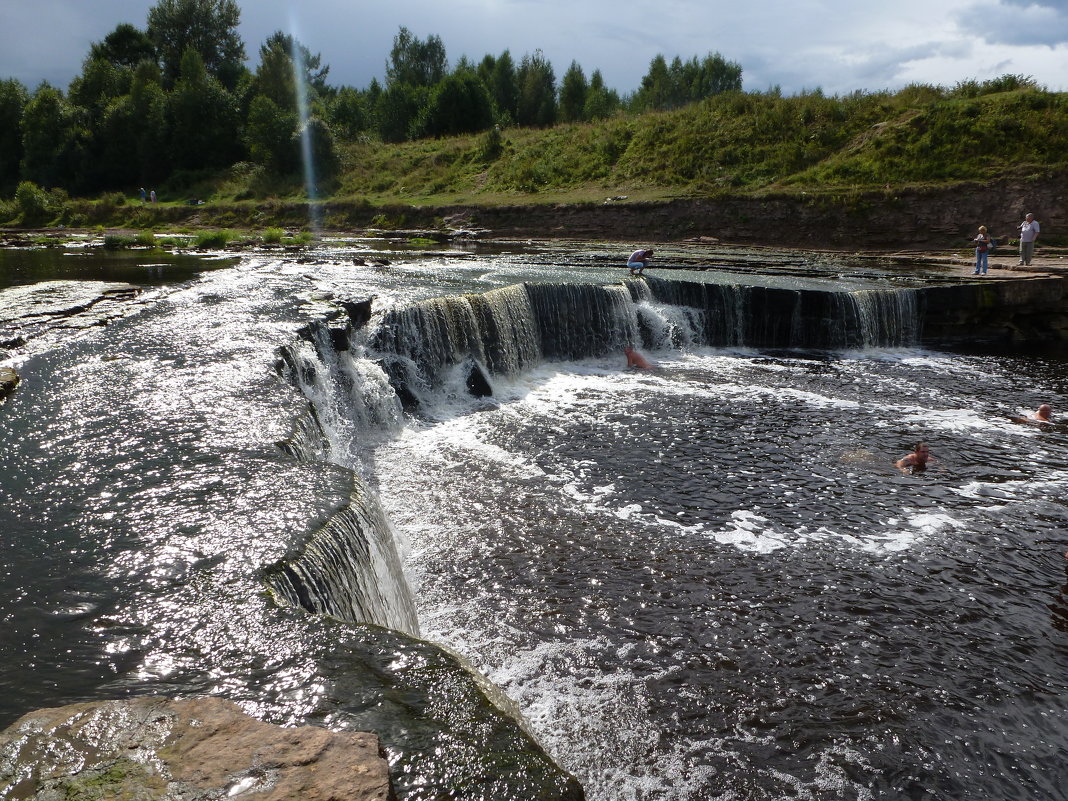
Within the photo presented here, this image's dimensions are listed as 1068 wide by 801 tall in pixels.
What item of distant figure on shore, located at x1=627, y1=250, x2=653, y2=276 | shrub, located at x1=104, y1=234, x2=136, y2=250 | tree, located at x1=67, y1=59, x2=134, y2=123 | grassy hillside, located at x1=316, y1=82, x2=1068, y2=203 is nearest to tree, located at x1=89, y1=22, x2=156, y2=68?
tree, located at x1=67, y1=59, x2=134, y2=123

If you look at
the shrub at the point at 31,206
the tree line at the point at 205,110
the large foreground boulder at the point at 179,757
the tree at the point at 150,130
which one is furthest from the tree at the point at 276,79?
the large foreground boulder at the point at 179,757

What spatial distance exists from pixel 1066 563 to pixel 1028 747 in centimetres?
307

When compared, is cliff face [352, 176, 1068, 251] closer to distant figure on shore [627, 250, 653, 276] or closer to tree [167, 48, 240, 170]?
distant figure on shore [627, 250, 653, 276]

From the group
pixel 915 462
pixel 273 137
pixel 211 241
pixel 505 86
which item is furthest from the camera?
pixel 505 86

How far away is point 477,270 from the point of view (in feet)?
62.2

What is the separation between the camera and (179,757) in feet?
9.00

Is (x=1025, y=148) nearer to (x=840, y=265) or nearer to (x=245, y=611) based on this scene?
(x=840, y=265)

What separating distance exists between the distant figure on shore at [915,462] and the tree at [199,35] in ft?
224

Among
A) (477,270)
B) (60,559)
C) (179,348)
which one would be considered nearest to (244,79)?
(477,270)

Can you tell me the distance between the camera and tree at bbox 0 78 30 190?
5412cm

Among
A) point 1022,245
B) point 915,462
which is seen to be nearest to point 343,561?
point 915,462

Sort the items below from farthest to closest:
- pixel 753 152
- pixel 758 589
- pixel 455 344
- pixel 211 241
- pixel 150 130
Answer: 1. pixel 150 130
2. pixel 753 152
3. pixel 211 241
4. pixel 455 344
5. pixel 758 589

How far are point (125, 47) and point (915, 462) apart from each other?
7683 cm

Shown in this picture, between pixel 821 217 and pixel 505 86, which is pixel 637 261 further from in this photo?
pixel 505 86
